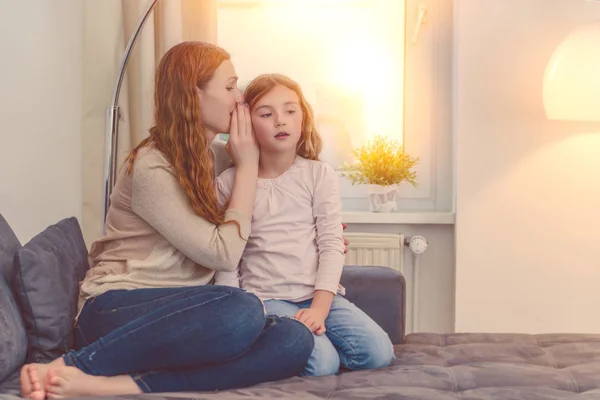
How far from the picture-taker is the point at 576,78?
251cm

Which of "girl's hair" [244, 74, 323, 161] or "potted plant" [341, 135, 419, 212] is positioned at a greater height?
"girl's hair" [244, 74, 323, 161]

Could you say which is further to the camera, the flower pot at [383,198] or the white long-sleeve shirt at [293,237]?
the flower pot at [383,198]

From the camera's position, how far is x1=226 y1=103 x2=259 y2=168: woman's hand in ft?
6.47

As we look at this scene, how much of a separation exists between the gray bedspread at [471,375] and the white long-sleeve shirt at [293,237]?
0.94 ft

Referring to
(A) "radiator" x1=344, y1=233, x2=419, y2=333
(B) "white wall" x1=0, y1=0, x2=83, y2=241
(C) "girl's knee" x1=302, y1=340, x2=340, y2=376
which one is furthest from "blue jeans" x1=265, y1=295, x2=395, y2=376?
(B) "white wall" x1=0, y1=0, x2=83, y2=241

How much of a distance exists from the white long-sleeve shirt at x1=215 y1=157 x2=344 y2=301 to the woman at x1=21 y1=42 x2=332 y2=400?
12 cm

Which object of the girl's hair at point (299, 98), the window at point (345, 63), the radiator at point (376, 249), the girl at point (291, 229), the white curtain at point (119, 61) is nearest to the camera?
the girl at point (291, 229)

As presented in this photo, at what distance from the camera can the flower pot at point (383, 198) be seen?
291 centimetres

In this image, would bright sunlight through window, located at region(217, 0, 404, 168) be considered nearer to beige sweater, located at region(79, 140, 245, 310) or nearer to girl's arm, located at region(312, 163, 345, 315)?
girl's arm, located at region(312, 163, 345, 315)

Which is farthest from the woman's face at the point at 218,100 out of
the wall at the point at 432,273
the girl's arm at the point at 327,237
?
the wall at the point at 432,273

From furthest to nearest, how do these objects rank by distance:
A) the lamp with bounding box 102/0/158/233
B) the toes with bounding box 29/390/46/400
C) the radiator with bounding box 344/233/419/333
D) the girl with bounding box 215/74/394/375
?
the radiator with bounding box 344/233/419/333 < the lamp with bounding box 102/0/158/233 < the girl with bounding box 215/74/394/375 < the toes with bounding box 29/390/46/400

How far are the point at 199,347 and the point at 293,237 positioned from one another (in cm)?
53

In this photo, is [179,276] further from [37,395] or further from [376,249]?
[376,249]

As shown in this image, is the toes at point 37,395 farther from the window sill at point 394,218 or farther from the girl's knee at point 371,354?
the window sill at point 394,218
